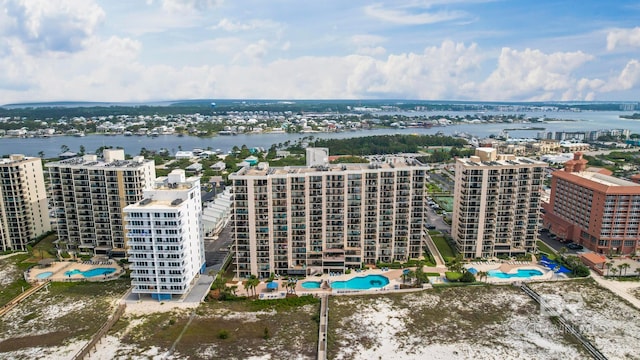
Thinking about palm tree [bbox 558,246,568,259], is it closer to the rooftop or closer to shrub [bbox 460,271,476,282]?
shrub [bbox 460,271,476,282]

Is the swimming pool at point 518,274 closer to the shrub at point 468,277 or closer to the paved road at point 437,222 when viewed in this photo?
the shrub at point 468,277

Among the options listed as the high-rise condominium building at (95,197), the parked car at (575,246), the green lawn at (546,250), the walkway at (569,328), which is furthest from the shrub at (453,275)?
the high-rise condominium building at (95,197)

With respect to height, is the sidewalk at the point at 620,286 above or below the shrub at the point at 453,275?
below

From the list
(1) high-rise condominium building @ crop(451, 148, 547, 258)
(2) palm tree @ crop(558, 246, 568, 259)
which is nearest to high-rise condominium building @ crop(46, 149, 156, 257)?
(1) high-rise condominium building @ crop(451, 148, 547, 258)

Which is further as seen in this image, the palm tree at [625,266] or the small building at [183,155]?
the small building at [183,155]

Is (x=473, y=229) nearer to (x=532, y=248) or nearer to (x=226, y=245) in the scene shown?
(x=532, y=248)

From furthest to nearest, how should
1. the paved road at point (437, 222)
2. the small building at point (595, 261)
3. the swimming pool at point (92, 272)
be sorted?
1. the paved road at point (437, 222)
2. the swimming pool at point (92, 272)
3. the small building at point (595, 261)
